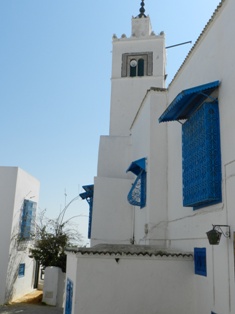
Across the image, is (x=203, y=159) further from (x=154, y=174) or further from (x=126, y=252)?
(x=154, y=174)

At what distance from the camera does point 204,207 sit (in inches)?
242

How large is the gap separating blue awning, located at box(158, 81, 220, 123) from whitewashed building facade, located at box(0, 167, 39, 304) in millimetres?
9142

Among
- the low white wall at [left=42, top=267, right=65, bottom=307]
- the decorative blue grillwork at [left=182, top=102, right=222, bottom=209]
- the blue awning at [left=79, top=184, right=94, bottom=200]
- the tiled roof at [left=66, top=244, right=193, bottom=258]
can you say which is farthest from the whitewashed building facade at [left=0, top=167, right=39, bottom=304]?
the decorative blue grillwork at [left=182, top=102, right=222, bottom=209]

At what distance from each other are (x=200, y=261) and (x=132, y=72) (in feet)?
38.1

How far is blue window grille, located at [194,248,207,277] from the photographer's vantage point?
610cm

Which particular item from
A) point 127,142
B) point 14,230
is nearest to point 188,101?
point 127,142

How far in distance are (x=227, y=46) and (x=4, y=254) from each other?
38.0ft

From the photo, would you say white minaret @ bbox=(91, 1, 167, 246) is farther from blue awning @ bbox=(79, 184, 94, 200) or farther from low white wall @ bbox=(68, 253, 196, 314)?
low white wall @ bbox=(68, 253, 196, 314)

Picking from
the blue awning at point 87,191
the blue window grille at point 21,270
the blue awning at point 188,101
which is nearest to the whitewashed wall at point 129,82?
the blue awning at point 87,191

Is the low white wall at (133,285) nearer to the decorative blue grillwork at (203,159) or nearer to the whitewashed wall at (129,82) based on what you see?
the decorative blue grillwork at (203,159)

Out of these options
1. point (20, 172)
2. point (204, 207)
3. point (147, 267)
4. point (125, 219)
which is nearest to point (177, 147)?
point (204, 207)

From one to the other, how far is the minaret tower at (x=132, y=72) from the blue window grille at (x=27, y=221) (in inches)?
193

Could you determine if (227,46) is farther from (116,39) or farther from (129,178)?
(116,39)

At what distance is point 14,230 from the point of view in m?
14.4
